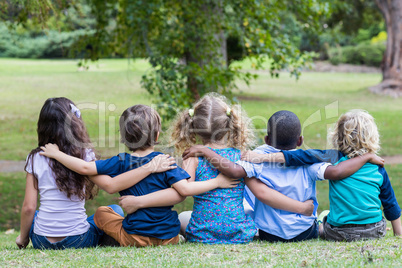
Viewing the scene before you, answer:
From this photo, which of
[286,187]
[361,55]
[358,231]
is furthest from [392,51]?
[286,187]

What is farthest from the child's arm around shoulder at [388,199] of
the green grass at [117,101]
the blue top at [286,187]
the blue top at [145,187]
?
the green grass at [117,101]

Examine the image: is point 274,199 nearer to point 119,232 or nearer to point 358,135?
point 358,135

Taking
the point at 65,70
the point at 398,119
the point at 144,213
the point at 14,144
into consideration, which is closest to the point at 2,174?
the point at 14,144

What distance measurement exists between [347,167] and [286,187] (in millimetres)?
471

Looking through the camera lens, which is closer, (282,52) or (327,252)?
(327,252)

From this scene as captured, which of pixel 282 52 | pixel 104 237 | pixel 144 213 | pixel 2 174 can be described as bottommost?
pixel 2 174

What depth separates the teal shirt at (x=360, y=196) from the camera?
3436 millimetres

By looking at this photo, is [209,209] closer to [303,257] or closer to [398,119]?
[303,257]

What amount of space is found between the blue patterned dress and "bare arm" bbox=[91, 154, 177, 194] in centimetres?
31

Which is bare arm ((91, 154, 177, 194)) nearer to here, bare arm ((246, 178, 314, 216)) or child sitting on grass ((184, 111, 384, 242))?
child sitting on grass ((184, 111, 384, 242))

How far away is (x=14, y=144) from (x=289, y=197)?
30.9 feet

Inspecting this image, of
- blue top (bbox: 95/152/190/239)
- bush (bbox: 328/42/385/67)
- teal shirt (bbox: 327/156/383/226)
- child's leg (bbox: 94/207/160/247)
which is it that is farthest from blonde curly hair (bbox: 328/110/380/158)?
bush (bbox: 328/42/385/67)

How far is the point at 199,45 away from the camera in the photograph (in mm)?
7695

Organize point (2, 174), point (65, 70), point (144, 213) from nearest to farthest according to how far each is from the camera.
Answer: point (144, 213) → point (2, 174) → point (65, 70)
